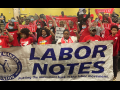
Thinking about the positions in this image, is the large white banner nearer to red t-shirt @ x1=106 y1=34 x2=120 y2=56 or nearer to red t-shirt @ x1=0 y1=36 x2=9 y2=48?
red t-shirt @ x1=106 y1=34 x2=120 y2=56

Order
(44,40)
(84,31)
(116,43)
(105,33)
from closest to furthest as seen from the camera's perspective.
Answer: (116,43) → (44,40) → (105,33) → (84,31)

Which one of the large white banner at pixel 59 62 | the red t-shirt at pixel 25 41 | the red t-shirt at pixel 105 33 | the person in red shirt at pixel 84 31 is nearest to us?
the large white banner at pixel 59 62

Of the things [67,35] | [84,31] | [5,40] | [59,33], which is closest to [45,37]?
[59,33]

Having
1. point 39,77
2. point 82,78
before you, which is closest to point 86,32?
point 82,78

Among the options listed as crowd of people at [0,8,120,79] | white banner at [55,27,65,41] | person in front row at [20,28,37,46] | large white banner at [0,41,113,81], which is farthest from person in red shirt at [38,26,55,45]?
large white banner at [0,41,113,81]

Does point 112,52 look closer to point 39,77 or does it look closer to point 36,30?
point 39,77

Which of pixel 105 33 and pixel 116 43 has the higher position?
pixel 105 33

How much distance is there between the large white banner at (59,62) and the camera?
2.71 m

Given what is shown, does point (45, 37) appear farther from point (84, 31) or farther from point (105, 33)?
point (105, 33)

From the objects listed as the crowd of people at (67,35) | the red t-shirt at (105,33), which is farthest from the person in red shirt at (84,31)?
the red t-shirt at (105,33)

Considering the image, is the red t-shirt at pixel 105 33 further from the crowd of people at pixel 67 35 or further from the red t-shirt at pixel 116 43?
the red t-shirt at pixel 116 43

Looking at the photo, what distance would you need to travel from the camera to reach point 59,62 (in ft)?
8.90

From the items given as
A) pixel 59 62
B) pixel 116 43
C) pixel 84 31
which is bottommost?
pixel 59 62

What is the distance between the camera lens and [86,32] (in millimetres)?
3756
